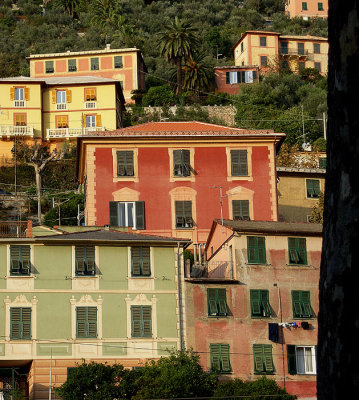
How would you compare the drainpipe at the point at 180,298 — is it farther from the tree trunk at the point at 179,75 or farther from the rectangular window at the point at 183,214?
the tree trunk at the point at 179,75

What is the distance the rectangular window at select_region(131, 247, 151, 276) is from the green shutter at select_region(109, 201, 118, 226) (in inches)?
466

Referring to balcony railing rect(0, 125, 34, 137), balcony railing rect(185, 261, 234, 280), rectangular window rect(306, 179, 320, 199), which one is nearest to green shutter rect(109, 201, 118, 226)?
balcony railing rect(185, 261, 234, 280)

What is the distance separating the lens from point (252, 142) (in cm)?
5444

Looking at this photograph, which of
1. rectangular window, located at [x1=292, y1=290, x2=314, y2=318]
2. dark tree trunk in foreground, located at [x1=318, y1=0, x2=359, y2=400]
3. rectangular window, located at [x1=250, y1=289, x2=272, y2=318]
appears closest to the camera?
dark tree trunk in foreground, located at [x1=318, y1=0, x2=359, y2=400]

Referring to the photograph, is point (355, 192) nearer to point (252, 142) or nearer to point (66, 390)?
point (66, 390)

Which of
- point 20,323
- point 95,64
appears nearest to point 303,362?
point 20,323

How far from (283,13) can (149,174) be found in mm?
107621

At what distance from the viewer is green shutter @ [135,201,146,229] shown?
52.3 meters

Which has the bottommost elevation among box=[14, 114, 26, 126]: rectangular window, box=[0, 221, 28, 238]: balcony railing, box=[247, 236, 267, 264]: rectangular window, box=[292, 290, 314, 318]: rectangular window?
box=[292, 290, 314, 318]: rectangular window

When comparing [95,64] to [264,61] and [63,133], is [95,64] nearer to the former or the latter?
[63,133]

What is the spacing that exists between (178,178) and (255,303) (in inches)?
594

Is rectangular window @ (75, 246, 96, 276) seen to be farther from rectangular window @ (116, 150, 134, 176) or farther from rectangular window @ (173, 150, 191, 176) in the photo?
rectangular window @ (173, 150, 191, 176)

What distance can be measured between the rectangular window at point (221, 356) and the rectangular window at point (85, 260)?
598 cm

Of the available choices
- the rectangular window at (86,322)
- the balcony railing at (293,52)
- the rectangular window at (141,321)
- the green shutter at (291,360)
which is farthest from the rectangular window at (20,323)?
the balcony railing at (293,52)
